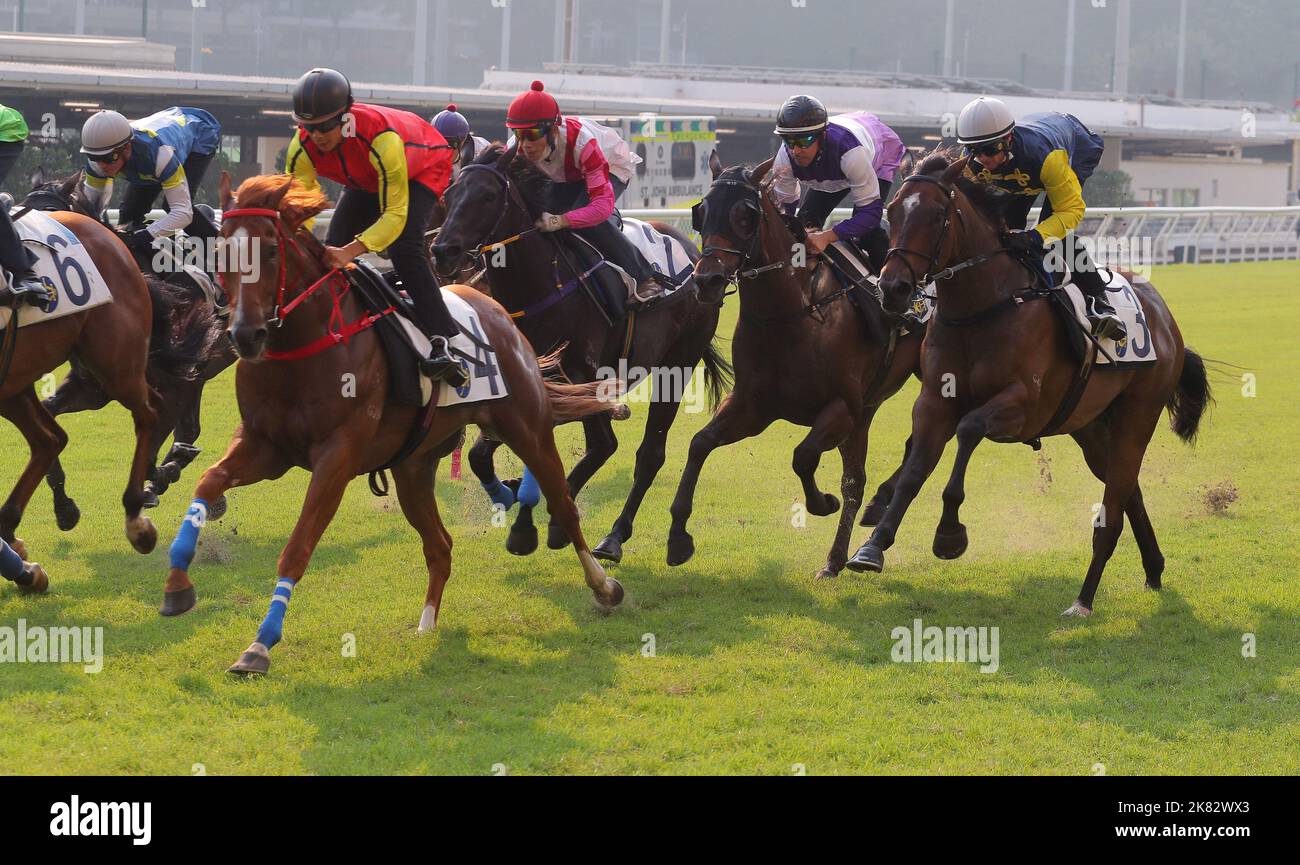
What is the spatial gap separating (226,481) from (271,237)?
0.95 m

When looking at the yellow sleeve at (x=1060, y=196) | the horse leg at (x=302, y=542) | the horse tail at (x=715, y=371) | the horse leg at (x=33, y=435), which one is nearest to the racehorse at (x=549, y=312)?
the horse tail at (x=715, y=371)

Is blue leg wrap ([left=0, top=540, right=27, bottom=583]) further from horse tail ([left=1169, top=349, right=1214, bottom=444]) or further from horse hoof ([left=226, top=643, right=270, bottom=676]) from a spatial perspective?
horse tail ([left=1169, top=349, right=1214, bottom=444])

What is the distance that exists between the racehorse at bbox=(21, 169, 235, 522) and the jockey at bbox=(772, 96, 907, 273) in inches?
125

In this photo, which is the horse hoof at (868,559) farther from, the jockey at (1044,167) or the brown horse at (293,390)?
the brown horse at (293,390)

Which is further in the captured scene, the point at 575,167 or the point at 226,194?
the point at 575,167

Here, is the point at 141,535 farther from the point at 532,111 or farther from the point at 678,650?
the point at 532,111

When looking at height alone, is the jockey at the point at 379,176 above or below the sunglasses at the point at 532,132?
below

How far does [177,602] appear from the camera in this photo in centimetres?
578

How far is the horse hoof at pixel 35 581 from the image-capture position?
727 centimetres

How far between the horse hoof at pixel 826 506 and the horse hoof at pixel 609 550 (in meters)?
1.09

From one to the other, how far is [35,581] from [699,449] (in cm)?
328

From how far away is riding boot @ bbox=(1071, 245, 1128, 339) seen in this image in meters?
7.58

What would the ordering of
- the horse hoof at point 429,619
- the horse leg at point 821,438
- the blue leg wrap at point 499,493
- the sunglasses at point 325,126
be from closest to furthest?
the sunglasses at point 325,126 → the horse hoof at point 429,619 → the horse leg at point 821,438 → the blue leg wrap at point 499,493

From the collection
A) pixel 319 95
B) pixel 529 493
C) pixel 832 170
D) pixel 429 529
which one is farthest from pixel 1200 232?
pixel 319 95
